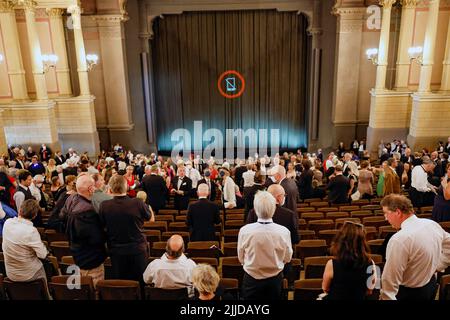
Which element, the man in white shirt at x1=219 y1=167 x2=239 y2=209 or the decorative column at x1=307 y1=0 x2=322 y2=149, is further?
the decorative column at x1=307 y1=0 x2=322 y2=149

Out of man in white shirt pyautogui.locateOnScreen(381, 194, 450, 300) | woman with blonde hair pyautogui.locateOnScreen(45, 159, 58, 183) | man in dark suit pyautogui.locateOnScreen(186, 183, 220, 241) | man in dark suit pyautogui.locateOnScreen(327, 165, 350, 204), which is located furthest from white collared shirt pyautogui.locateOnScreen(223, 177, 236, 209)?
woman with blonde hair pyautogui.locateOnScreen(45, 159, 58, 183)

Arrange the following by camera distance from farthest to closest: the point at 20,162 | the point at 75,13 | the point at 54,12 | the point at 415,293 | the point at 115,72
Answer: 1. the point at 115,72
2. the point at 54,12
3. the point at 75,13
4. the point at 20,162
5. the point at 415,293

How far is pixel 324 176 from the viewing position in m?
10.7

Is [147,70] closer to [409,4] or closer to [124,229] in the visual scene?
Answer: [409,4]

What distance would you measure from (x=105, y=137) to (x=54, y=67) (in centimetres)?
342

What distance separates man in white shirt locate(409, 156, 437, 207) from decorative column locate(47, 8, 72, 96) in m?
12.9

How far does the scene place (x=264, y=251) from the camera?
325cm

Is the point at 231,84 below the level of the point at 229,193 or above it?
above

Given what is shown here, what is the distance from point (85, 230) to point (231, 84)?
598 inches

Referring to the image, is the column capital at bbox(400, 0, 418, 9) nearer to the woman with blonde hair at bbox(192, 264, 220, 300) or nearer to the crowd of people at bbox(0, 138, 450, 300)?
the crowd of people at bbox(0, 138, 450, 300)

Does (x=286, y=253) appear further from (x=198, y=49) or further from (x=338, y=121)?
(x=198, y=49)

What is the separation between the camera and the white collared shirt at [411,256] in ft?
9.40

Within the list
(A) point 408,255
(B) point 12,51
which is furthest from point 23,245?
(B) point 12,51

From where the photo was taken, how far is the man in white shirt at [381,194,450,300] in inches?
113
